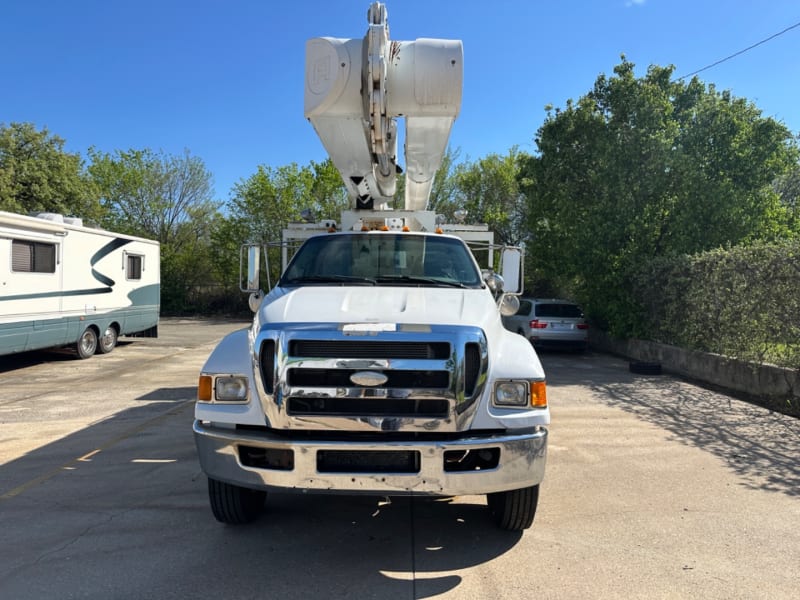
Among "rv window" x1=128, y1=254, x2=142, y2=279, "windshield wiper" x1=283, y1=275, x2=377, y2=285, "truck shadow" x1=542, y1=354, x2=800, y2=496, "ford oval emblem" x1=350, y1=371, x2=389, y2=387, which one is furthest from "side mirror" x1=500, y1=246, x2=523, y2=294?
"rv window" x1=128, y1=254, x2=142, y2=279

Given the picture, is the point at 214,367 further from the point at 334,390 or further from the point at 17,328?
the point at 17,328

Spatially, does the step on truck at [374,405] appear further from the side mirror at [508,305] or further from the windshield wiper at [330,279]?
the side mirror at [508,305]

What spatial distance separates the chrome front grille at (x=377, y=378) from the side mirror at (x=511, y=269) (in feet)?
7.37

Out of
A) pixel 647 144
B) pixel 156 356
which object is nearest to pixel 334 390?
pixel 156 356

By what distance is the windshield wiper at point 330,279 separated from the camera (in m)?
4.81

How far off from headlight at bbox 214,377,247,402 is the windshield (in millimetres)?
1395

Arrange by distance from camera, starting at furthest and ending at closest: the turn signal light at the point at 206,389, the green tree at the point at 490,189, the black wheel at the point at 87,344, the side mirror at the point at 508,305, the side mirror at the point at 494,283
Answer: the green tree at the point at 490,189 → the black wheel at the point at 87,344 → the side mirror at the point at 494,283 → the side mirror at the point at 508,305 → the turn signal light at the point at 206,389

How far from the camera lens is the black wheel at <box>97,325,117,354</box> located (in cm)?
1400

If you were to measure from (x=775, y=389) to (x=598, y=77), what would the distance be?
10184mm

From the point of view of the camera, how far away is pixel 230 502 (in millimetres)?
3990

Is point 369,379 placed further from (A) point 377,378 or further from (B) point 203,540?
(B) point 203,540

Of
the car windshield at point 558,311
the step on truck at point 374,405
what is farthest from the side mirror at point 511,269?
the car windshield at point 558,311

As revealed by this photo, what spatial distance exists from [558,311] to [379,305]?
12.5 meters

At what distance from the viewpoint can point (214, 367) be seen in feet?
12.2
